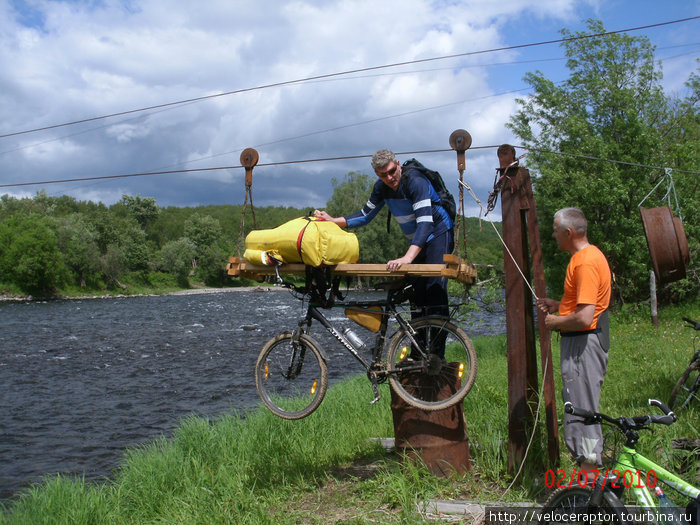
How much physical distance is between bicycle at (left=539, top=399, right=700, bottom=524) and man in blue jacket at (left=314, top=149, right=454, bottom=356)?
2.13 meters

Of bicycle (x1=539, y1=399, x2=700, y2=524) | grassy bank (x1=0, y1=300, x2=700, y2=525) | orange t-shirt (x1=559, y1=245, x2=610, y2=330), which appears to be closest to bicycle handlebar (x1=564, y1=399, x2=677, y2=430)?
bicycle (x1=539, y1=399, x2=700, y2=524)

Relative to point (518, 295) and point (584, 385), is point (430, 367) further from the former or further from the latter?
point (584, 385)

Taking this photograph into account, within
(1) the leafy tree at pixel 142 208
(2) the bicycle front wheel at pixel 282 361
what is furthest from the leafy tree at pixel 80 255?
(2) the bicycle front wheel at pixel 282 361

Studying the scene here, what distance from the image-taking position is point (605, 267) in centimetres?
443

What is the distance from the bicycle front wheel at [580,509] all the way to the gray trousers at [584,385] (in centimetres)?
55

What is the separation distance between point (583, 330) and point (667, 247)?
207cm

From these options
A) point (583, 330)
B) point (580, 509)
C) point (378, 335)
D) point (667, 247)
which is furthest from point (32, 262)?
point (580, 509)

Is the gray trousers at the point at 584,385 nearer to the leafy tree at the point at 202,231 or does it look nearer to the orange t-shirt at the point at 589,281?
the orange t-shirt at the point at 589,281

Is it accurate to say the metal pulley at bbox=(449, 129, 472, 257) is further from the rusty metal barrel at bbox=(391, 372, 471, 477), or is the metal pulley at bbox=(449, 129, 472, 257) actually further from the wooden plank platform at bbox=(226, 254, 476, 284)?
the rusty metal barrel at bbox=(391, 372, 471, 477)

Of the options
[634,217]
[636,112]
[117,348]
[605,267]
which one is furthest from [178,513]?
[117,348]

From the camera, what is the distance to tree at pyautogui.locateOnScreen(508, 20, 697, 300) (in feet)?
64.2

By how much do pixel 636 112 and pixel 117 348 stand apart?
75.2ft

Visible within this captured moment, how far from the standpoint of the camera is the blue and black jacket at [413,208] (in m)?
5.28

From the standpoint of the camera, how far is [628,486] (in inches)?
142
